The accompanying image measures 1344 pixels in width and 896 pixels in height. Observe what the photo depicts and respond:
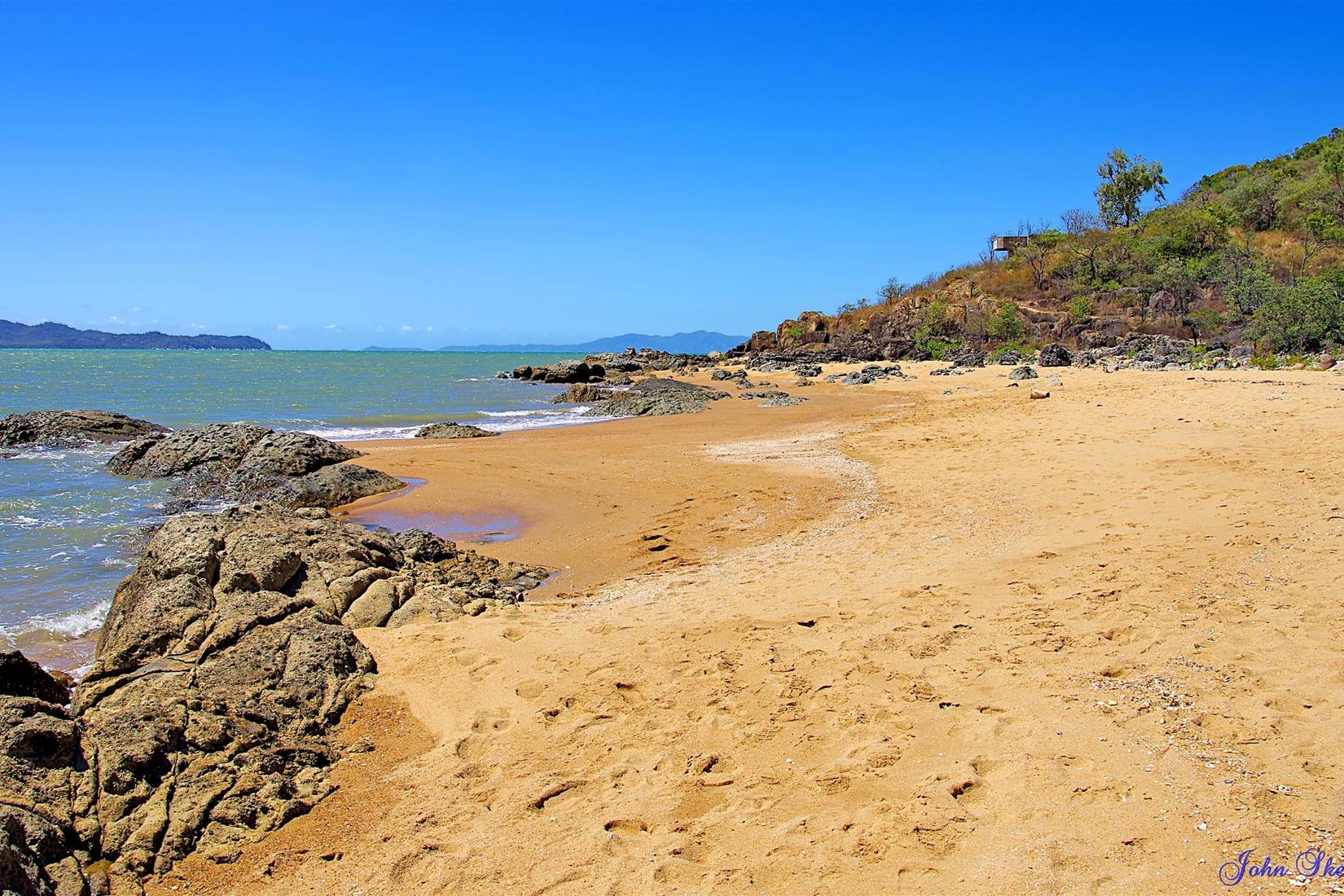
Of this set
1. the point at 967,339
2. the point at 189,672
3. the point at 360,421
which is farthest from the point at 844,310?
the point at 189,672

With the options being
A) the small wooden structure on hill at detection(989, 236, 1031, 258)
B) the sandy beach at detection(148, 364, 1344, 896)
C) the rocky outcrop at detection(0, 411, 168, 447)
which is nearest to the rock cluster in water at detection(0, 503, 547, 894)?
the sandy beach at detection(148, 364, 1344, 896)

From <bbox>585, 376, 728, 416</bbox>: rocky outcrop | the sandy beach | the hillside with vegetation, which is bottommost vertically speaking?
the sandy beach

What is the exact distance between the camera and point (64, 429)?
17578 mm

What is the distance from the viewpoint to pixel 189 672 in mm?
4465

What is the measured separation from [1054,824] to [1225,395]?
15.6m

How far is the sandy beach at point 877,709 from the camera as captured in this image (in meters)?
3.05

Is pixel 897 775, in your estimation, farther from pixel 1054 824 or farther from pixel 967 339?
pixel 967 339

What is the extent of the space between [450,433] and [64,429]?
830cm

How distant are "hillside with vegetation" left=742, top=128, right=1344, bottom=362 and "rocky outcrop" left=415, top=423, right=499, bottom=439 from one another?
21502 mm

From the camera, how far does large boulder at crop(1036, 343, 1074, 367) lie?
30766 mm

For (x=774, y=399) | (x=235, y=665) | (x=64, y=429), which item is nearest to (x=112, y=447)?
(x=64, y=429)

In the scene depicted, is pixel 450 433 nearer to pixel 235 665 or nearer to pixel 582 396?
pixel 582 396

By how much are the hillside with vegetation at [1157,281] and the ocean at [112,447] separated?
2182cm

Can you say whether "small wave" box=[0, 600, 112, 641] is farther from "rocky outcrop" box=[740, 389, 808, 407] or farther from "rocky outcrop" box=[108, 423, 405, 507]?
"rocky outcrop" box=[740, 389, 808, 407]
